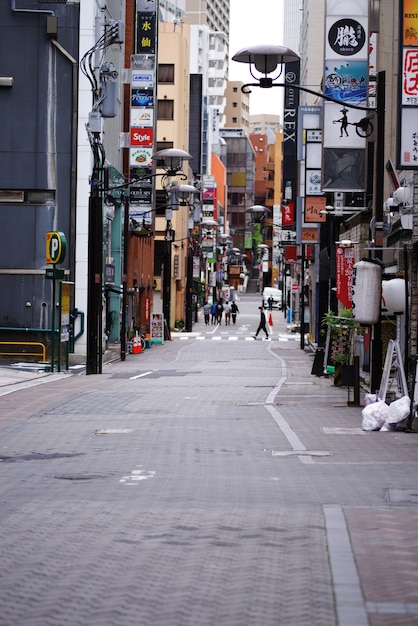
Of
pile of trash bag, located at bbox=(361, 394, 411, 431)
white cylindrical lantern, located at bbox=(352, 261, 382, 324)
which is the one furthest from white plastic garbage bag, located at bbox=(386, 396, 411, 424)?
white cylindrical lantern, located at bbox=(352, 261, 382, 324)

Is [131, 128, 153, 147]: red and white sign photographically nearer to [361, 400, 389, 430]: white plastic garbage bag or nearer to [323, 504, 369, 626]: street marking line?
[361, 400, 389, 430]: white plastic garbage bag

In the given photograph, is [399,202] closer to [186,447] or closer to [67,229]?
[186,447]

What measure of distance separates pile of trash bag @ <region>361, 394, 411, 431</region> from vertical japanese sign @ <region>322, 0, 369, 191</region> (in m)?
15.1

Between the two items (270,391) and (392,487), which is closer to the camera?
(392,487)

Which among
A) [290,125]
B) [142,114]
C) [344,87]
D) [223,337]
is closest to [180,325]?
[223,337]

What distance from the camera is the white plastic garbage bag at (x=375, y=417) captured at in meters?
19.8

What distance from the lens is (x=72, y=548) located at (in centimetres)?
952

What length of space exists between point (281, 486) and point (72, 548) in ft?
13.3

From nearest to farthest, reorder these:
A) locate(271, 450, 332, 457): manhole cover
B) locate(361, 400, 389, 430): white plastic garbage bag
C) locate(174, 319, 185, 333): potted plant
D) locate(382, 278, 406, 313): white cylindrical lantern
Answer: locate(271, 450, 332, 457): manhole cover → locate(361, 400, 389, 430): white plastic garbage bag → locate(382, 278, 406, 313): white cylindrical lantern → locate(174, 319, 185, 333): potted plant

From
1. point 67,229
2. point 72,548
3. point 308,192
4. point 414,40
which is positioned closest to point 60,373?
point 67,229

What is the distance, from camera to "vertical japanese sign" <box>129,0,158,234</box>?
59844 mm

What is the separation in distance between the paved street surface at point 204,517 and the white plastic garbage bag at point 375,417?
1.08 feet

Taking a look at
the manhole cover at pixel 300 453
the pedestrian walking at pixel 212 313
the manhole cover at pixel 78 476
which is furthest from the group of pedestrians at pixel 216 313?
the manhole cover at pixel 78 476

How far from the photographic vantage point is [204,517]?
11.0 m
